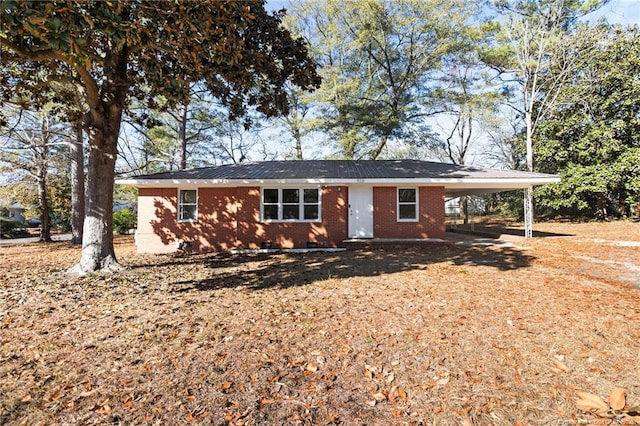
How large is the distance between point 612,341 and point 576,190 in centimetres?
2101

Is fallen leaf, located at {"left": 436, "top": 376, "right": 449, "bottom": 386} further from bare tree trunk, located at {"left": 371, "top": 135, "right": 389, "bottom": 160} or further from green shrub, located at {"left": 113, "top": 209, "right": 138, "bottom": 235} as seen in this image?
green shrub, located at {"left": 113, "top": 209, "right": 138, "bottom": 235}

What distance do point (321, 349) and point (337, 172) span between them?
10.2m

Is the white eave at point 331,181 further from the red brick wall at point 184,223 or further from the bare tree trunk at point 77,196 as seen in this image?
the bare tree trunk at point 77,196

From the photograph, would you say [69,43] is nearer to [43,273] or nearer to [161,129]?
[43,273]

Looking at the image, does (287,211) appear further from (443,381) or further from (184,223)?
(443,381)

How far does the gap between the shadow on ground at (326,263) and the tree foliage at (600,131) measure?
13400 mm

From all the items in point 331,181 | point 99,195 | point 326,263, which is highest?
point 331,181

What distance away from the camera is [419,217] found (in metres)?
12.8

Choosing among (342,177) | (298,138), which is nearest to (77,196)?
(342,177)

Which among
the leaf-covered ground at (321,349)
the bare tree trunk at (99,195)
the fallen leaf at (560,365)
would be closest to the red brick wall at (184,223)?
the bare tree trunk at (99,195)

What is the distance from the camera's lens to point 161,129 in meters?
24.5

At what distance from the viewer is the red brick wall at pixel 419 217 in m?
12.7

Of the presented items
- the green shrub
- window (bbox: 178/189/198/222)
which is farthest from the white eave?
the green shrub

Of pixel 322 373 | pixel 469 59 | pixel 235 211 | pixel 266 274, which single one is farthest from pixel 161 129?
pixel 322 373
